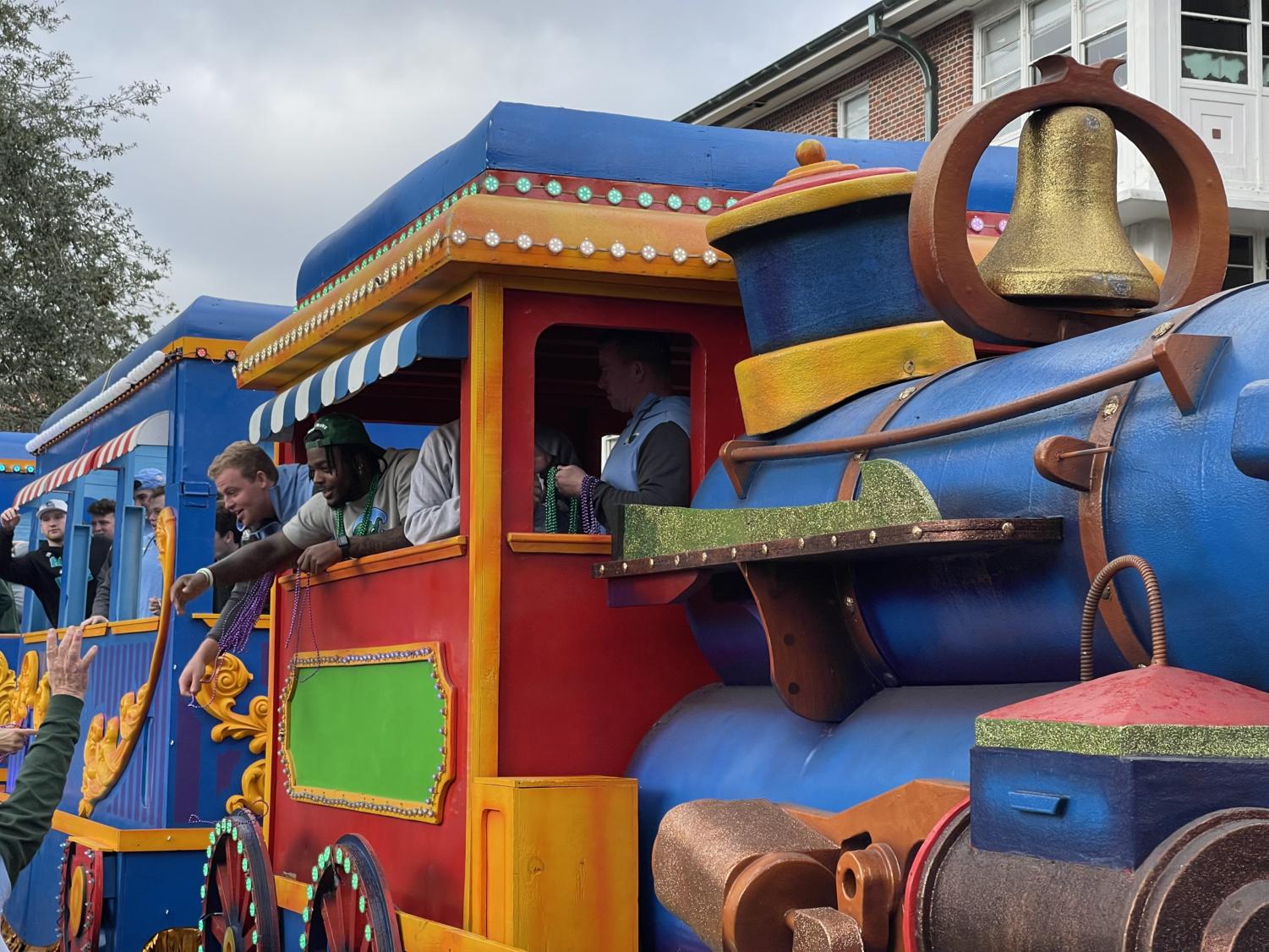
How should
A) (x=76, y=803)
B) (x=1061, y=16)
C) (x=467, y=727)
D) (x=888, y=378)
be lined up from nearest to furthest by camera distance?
(x=888, y=378), (x=467, y=727), (x=76, y=803), (x=1061, y=16)

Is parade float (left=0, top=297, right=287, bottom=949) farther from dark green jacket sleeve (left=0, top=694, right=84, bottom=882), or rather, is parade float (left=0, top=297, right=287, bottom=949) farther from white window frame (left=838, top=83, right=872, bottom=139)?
white window frame (left=838, top=83, right=872, bottom=139)

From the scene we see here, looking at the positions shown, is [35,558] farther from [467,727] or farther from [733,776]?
[733,776]

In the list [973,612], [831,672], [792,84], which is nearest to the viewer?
[973,612]

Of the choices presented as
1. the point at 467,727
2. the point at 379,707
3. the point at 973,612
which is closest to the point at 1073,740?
the point at 973,612

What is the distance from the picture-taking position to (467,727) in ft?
15.4

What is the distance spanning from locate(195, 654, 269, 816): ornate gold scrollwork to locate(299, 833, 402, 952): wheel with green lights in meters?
2.59

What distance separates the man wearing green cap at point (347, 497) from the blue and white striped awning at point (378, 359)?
153 mm

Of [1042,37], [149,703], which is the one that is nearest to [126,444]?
[149,703]

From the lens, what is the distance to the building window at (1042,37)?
20797mm

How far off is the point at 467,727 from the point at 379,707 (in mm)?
784

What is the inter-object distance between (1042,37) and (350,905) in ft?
60.5

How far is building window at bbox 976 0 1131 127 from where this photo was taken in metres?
Result: 20.8

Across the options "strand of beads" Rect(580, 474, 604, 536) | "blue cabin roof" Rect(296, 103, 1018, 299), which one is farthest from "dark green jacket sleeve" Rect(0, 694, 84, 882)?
"blue cabin roof" Rect(296, 103, 1018, 299)

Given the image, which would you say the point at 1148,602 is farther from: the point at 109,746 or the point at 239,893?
the point at 109,746
